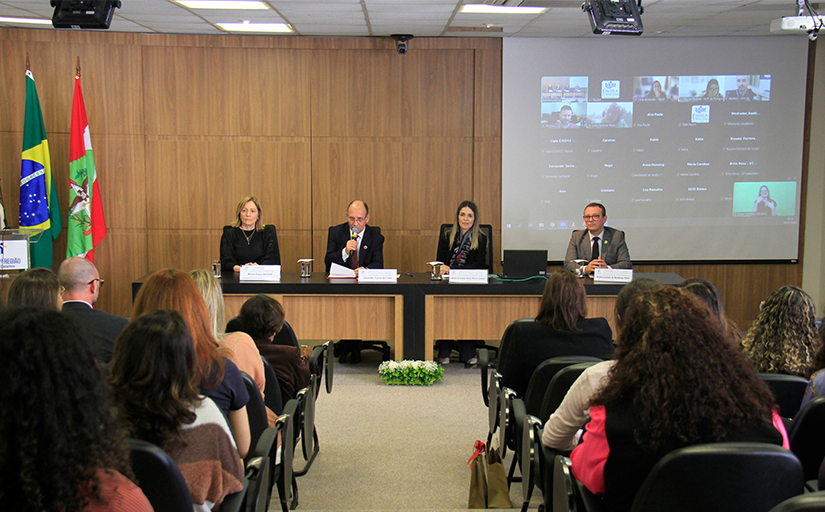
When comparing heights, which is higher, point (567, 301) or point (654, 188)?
point (654, 188)

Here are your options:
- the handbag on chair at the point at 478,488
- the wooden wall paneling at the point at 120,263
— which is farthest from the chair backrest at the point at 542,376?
the wooden wall paneling at the point at 120,263

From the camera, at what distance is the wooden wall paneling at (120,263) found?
6824 millimetres

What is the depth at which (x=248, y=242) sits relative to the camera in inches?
227

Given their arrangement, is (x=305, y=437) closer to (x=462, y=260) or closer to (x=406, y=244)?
(x=462, y=260)

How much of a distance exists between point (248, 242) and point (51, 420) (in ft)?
16.0

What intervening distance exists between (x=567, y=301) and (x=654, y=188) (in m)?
4.44

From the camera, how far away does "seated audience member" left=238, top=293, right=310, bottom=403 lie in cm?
292

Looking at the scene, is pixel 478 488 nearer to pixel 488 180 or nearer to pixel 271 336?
pixel 271 336

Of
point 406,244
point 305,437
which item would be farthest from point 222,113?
point 305,437

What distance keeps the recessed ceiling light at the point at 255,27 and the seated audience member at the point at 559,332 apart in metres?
4.36

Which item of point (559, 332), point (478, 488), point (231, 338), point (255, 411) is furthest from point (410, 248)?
point (255, 411)

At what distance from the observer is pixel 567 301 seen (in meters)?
2.88

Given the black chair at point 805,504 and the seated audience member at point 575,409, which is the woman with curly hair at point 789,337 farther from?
the black chair at point 805,504

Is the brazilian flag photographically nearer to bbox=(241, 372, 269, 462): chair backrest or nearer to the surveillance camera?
the surveillance camera
